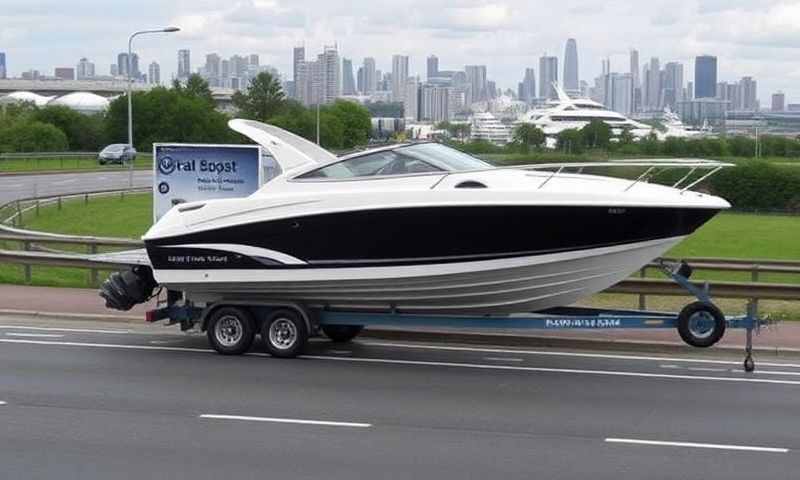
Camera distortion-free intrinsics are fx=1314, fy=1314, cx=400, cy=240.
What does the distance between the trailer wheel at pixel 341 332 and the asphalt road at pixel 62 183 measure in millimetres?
29879

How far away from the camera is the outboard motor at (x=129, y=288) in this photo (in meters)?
16.2

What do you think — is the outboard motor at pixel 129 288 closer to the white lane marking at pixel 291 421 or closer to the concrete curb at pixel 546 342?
the concrete curb at pixel 546 342

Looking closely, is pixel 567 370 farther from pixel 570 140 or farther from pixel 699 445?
pixel 570 140

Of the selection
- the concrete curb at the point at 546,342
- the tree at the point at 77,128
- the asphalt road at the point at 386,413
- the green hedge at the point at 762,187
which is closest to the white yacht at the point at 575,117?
the tree at the point at 77,128

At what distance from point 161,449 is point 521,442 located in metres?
2.89

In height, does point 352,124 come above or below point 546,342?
above

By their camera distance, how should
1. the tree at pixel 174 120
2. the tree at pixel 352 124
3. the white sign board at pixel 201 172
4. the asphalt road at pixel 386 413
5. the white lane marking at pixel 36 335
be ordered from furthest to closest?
1. the tree at pixel 174 120
2. the tree at pixel 352 124
3. the white sign board at pixel 201 172
4. the white lane marking at pixel 36 335
5. the asphalt road at pixel 386 413

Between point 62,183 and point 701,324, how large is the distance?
1780 inches

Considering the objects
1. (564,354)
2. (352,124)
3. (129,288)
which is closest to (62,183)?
(352,124)

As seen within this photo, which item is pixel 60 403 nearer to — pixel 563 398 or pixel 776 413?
pixel 563 398

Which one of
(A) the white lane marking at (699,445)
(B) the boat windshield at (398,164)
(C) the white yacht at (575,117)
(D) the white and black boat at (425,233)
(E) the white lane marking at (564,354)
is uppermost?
(C) the white yacht at (575,117)

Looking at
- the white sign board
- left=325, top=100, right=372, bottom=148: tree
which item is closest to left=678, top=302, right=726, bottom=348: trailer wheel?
the white sign board

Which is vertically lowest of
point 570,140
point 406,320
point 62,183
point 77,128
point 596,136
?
point 406,320

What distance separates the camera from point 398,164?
14742 mm
